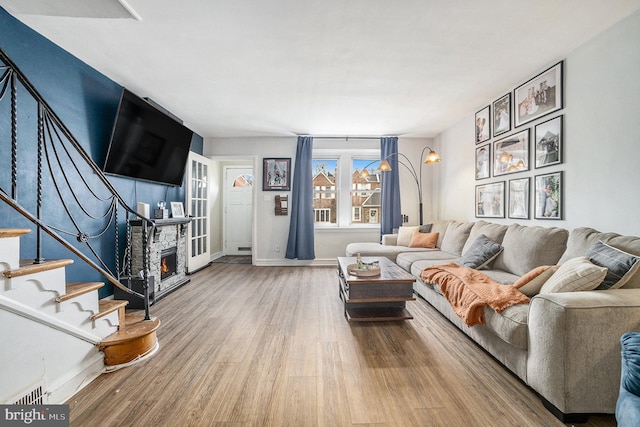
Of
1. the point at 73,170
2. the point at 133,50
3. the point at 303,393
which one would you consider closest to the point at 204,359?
the point at 303,393

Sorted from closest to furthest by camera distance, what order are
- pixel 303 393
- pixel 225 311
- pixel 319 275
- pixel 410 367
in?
pixel 303 393, pixel 410 367, pixel 225 311, pixel 319 275

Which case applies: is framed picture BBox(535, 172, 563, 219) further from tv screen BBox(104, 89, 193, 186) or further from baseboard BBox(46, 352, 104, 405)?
tv screen BBox(104, 89, 193, 186)

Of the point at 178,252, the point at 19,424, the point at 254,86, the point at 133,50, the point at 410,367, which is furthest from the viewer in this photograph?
the point at 178,252

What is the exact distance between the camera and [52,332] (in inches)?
62.0

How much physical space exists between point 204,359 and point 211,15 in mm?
2630

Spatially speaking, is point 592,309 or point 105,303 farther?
point 105,303

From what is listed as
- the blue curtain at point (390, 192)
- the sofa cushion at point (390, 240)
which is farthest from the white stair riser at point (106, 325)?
the blue curtain at point (390, 192)

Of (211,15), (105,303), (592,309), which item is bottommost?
(105,303)

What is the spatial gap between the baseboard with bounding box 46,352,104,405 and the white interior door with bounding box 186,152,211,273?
9.80 feet

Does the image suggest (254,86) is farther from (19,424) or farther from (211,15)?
(19,424)

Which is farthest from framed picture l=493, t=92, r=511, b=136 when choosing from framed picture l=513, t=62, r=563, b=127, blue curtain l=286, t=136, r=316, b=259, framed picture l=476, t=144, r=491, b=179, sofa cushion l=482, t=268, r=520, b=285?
blue curtain l=286, t=136, r=316, b=259

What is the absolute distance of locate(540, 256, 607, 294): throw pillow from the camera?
165cm

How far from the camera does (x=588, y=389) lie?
1435 millimetres

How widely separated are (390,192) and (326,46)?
3.42m
